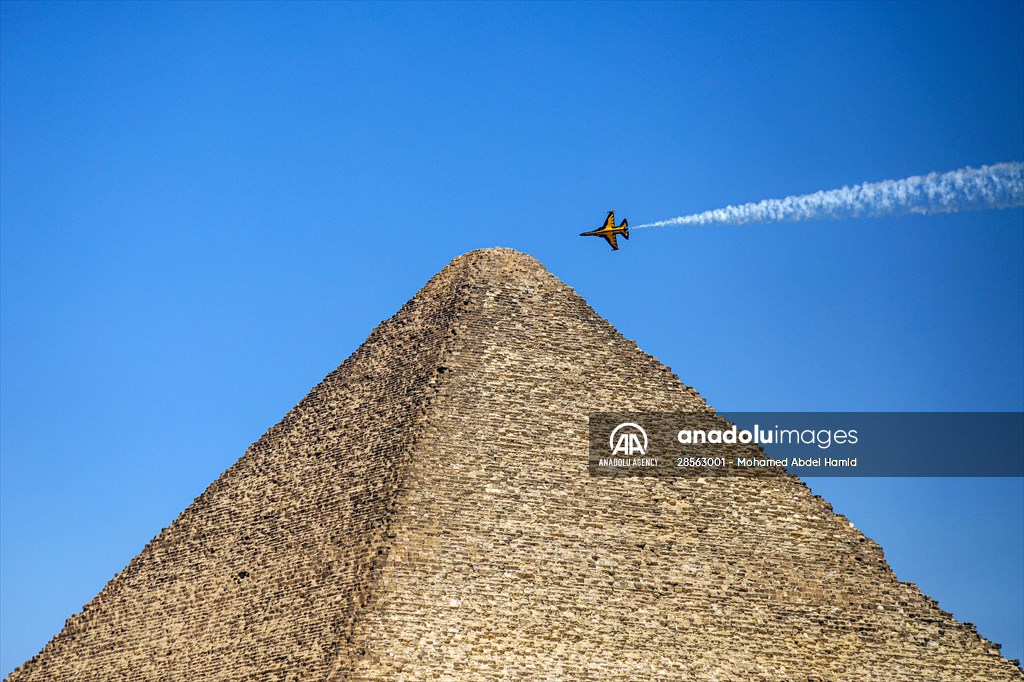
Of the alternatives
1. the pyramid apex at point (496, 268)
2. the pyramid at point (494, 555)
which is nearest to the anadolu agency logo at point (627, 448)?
the pyramid at point (494, 555)

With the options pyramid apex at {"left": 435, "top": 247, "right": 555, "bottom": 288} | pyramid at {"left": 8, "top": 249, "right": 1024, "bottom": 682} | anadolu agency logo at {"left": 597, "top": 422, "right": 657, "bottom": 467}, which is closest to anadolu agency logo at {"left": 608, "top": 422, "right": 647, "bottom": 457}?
anadolu agency logo at {"left": 597, "top": 422, "right": 657, "bottom": 467}

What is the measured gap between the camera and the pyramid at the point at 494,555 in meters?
51.7

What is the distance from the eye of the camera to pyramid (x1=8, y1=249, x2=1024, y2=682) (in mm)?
51656

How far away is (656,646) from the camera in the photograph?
5222 centimetres

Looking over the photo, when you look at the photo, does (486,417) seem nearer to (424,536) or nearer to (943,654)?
(424,536)

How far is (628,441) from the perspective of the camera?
57.3 meters

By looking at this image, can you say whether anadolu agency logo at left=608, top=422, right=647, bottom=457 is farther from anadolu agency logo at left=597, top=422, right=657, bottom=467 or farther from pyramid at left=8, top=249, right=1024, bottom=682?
pyramid at left=8, top=249, right=1024, bottom=682

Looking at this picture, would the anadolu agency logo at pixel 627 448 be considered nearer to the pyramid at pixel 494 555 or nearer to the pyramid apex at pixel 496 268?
the pyramid at pixel 494 555

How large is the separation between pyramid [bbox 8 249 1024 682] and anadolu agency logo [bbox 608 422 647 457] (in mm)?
709

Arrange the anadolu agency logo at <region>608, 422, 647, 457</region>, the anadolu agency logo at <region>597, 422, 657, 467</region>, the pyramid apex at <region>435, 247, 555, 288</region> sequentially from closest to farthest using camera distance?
the anadolu agency logo at <region>597, 422, 657, 467</region>
the anadolu agency logo at <region>608, 422, 647, 457</region>
the pyramid apex at <region>435, 247, 555, 288</region>

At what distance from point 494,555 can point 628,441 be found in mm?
6099

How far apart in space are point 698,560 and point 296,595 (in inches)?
399

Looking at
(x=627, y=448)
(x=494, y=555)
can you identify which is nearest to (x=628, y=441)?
(x=627, y=448)

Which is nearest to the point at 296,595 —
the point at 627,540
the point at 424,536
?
the point at 424,536
